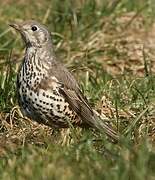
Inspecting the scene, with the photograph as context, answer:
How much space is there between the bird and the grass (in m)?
0.13

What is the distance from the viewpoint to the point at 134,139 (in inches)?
262

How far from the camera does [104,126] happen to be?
6949mm

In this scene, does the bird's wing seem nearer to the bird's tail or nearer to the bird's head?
the bird's tail

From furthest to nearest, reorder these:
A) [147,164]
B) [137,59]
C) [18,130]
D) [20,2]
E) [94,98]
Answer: [20,2]
[137,59]
[94,98]
[18,130]
[147,164]

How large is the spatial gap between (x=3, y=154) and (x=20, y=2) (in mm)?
5579

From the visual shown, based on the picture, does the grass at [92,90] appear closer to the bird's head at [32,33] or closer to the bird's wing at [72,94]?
the bird's wing at [72,94]

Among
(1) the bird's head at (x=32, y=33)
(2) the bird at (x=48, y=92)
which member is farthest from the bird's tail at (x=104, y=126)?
(1) the bird's head at (x=32, y=33)

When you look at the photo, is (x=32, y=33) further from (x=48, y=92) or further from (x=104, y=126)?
(x=104, y=126)

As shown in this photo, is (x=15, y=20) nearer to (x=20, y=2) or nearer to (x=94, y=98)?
(x=20, y=2)

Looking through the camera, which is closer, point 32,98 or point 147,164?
point 147,164

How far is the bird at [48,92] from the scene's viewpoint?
22.2 ft

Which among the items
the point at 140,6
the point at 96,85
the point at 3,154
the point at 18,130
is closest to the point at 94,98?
the point at 96,85

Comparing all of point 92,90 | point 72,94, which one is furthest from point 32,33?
point 92,90

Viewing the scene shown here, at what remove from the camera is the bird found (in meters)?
6.78
